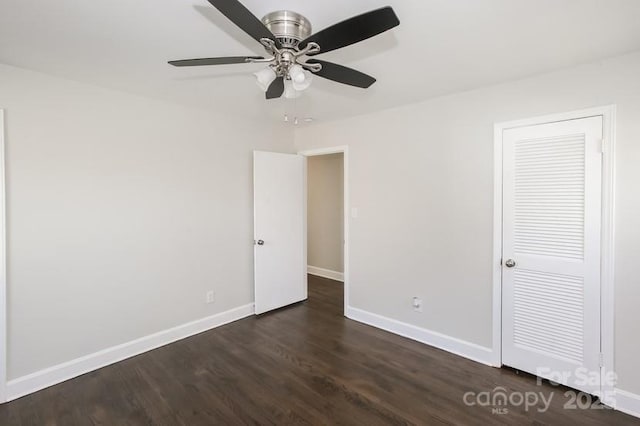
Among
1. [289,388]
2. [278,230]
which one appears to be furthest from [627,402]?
[278,230]

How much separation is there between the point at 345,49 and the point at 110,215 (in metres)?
2.41

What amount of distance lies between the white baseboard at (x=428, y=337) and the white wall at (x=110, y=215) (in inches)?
59.7

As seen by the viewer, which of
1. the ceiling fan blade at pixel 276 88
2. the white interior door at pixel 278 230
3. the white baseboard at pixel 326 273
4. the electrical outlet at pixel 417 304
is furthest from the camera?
the white baseboard at pixel 326 273

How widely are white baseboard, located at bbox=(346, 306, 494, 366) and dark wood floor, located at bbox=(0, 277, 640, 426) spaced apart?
88 millimetres

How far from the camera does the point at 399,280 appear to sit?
332 cm

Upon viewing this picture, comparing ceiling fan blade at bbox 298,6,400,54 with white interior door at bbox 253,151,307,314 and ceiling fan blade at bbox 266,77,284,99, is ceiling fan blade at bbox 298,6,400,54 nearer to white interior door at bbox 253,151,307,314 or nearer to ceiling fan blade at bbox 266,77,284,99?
ceiling fan blade at bbox 266,77,284,99

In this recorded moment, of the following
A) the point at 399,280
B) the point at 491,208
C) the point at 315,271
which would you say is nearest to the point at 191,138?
the point at 399,280

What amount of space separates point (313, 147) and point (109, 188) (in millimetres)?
2358

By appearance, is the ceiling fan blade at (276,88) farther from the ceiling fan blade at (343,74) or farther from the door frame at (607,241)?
the door frame at (607,241)

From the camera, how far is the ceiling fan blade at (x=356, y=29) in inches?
45.9

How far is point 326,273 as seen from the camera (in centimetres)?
563

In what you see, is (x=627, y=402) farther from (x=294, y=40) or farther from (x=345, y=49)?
(x=294, y=40)

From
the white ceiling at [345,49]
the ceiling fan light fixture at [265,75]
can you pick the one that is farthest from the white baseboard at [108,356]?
the ceiling fan light fixture at [265,75]

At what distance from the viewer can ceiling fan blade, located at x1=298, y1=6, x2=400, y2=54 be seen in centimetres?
117
